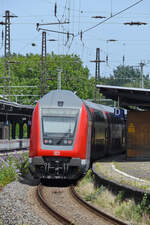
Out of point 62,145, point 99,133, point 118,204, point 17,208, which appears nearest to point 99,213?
point 118,204

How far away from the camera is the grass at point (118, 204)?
11.2m

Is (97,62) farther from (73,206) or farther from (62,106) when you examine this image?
(73,206)

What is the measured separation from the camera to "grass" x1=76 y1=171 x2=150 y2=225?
1119 cm

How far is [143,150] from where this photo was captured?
2541 centimetres

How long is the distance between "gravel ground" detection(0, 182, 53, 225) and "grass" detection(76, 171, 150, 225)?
70.6 inches

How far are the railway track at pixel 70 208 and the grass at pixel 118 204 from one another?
361mm

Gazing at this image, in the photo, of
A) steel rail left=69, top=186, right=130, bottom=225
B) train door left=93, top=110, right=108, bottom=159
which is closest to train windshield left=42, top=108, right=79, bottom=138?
steel rail left=69, top=186, right=130, bottom=225

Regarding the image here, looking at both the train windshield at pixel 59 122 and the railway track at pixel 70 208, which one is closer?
the railway track at pixel 70 208

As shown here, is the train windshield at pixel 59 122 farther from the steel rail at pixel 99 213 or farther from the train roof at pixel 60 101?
the steel rail at pixel 99 213

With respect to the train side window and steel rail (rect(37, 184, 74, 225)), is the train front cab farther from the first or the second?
the train side window

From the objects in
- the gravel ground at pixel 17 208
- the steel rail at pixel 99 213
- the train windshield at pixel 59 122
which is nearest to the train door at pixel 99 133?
the train windshield at pixel 59 122

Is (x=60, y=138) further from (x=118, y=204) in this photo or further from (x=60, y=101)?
(x=118, y=204)

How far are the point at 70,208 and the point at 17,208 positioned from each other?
1374mm

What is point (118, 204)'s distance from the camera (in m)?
12.9
